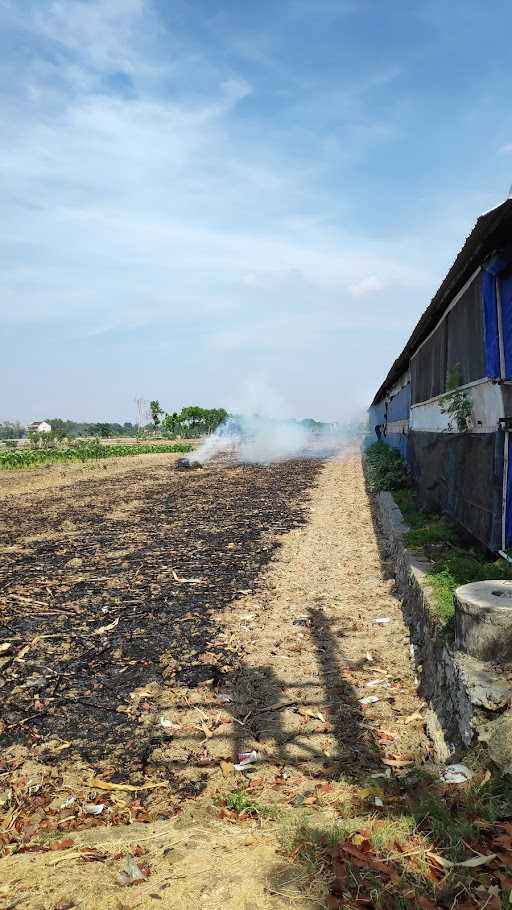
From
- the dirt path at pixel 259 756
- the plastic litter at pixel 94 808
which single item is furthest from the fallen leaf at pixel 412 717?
the plastic litter at pixel 94 808

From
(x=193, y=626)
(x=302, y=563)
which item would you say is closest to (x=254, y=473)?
(x=302, y=563)

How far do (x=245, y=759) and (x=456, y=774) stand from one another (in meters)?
1.48

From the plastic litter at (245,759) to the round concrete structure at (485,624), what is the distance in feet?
5.57

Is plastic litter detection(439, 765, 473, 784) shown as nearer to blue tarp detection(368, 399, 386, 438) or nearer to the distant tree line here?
blue tarp detection(368, 399, 386, 438)

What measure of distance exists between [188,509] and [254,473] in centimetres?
1210

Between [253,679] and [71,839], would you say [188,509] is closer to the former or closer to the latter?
[253,679]

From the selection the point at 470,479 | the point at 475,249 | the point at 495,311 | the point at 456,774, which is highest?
the point at 475,249

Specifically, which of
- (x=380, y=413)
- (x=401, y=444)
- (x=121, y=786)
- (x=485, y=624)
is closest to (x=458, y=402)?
(x=485, y=624)

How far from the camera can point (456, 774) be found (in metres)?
3.30

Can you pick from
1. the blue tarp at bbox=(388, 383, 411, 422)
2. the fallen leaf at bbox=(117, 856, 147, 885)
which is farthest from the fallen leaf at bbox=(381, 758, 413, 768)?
the blue tarp at bbox=(388, 383, 411, 422)

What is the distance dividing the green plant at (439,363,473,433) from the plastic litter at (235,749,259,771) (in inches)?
193

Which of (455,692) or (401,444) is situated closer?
(455,692)

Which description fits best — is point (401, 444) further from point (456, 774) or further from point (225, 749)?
point (456, 774)

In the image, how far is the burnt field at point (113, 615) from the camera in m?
4.53
